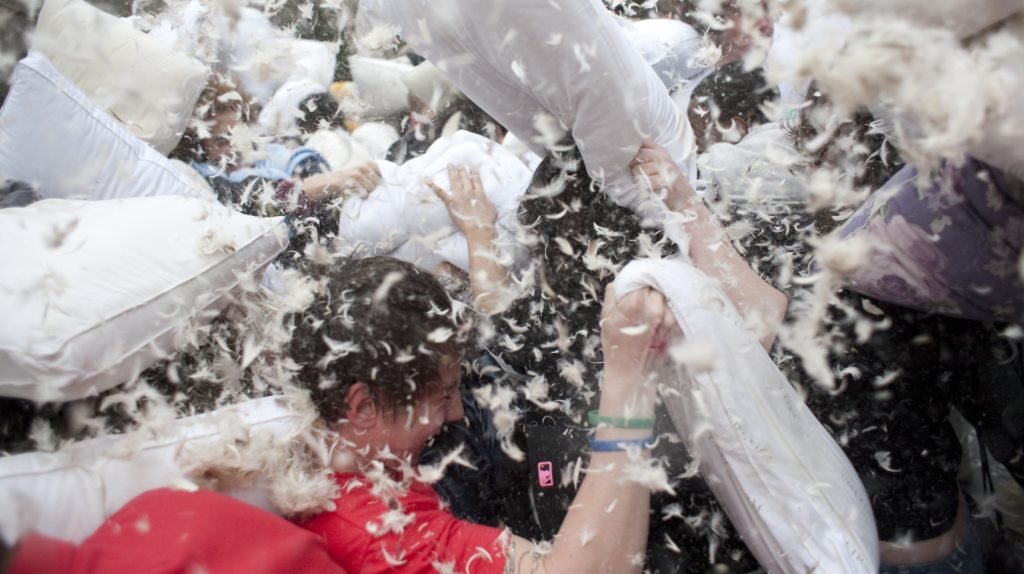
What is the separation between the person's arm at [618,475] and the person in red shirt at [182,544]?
1.01 feet

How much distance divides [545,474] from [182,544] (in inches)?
22.4

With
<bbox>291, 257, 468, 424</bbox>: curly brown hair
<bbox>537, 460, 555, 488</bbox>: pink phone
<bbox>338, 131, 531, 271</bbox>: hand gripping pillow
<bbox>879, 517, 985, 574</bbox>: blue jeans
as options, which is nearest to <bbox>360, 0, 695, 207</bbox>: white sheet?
<bbox>338, 131, 531, 271</bbox>: hand gripping pillow

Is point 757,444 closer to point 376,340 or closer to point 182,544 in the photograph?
point 376,340

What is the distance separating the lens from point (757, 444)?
866 millimetres

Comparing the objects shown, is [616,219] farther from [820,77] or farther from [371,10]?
[371,10]

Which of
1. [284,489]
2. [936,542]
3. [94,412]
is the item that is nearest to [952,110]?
[936,542]

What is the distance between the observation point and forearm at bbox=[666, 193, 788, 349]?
0.99 metres

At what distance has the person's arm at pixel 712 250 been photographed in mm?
994

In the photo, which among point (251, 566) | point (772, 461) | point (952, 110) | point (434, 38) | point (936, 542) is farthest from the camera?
point (434, 38)

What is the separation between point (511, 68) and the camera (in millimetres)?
1078

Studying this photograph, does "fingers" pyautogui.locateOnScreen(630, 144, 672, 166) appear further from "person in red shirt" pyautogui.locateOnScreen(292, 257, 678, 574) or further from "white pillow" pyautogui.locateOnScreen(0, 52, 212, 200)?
"white pillow" pyautogui.locateOnScreen(0, 52, 212, 200)

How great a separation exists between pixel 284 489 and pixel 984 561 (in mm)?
1128

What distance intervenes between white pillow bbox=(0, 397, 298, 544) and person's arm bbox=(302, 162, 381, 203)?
1.80 ft

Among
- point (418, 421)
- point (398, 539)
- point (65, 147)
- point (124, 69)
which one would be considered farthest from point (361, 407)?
point (124, 69)
